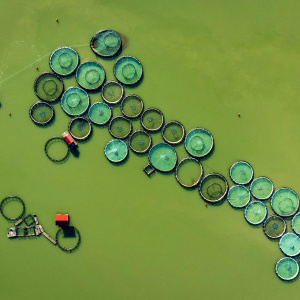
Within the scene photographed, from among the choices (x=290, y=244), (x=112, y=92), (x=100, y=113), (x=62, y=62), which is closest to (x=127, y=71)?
(x=112, y=92)

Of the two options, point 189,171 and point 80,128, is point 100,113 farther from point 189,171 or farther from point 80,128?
point 189,171

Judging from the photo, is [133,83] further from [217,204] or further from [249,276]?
[249,276]

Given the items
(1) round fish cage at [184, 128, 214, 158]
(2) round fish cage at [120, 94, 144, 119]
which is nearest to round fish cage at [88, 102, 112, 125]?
(2) round fish cage at [120, 94, 144, 119]

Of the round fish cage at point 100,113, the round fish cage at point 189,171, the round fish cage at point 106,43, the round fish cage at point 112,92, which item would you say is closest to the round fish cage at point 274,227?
the round fish cage at point 189,171

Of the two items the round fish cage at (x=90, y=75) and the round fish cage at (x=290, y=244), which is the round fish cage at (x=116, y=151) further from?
the round fish cage at (x=290, y=244)

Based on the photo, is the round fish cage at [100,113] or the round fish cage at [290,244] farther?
the round fish cage at [100,113]

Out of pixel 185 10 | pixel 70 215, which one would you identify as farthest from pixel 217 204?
pixel 185 10

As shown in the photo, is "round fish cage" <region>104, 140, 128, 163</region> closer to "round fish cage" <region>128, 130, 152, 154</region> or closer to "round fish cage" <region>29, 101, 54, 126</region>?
"round fish cage" <region>128, 130, 152, 154</region>
